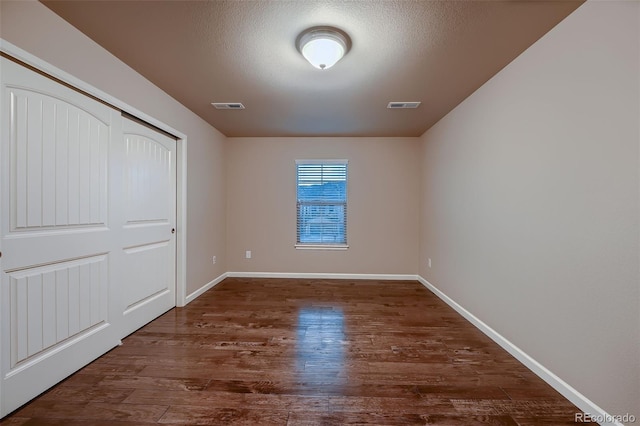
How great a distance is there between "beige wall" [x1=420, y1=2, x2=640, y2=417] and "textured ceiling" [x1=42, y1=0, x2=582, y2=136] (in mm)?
311

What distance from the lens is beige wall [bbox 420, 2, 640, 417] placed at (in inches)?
54.1

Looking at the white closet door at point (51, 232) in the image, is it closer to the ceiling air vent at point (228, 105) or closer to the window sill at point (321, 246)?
the ceiling air vent at point (228, 105)

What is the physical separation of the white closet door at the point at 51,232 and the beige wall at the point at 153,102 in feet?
0.61

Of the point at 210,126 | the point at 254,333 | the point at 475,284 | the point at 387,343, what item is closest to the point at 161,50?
the point at 210,126

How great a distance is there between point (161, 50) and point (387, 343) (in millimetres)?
3114

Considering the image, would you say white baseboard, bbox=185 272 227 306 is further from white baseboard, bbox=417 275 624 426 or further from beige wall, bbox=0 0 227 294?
white baseboard, bbox=417 275 624 426

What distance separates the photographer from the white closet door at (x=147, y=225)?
7.93ft

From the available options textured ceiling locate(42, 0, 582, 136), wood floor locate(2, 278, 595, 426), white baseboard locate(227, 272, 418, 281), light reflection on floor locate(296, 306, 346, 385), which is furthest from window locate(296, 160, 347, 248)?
wood floor locate(2, 278, 595, 426)

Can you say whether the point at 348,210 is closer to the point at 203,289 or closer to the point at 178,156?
the point at 203,289

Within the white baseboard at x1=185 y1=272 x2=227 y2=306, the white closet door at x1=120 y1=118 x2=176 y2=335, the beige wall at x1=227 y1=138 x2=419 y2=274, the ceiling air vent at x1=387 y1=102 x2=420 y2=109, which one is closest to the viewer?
the white closet door at x1=120 y1=118 x2=176 y2=335

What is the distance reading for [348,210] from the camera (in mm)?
4602

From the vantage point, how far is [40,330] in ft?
5.48

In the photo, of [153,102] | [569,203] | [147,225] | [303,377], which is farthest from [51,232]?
[569,203]

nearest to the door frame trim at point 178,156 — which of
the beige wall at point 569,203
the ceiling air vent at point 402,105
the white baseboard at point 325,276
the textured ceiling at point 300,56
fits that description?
the textured ceiling at point 300,56
